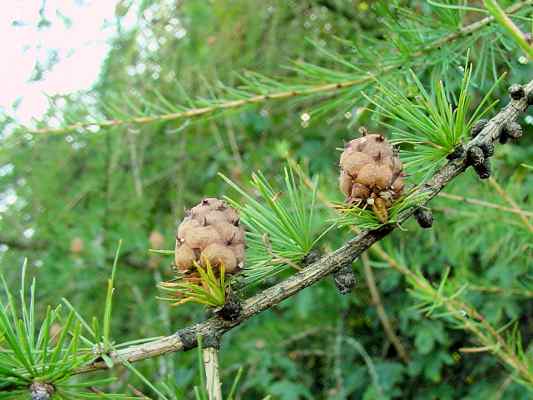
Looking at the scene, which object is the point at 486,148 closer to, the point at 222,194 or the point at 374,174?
the point at 374,174

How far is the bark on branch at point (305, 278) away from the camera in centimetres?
44

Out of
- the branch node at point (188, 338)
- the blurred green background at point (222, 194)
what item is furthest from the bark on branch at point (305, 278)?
the blurred green background at point (222, 194)

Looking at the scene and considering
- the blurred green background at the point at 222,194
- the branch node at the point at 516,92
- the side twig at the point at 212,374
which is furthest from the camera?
the blurred green background at the point at 222,194

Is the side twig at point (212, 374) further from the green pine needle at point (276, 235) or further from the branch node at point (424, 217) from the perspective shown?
the branch node at point (424, 217)

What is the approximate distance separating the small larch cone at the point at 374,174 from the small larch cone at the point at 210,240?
0.10 metres

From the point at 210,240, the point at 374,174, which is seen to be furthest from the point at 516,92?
the point at 210,240

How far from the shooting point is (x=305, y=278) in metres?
0.47

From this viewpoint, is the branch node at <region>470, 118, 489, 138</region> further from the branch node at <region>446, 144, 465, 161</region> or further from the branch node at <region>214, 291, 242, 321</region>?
the branch node at <region>214, 291, 242, 321</region>

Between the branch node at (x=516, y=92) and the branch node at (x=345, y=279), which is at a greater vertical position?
the branch node at (x=516, y=92)

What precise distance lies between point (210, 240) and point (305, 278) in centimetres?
8

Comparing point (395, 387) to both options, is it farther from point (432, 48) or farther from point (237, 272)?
point (237, 272)

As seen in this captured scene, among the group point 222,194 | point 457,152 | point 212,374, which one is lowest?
point 222,194

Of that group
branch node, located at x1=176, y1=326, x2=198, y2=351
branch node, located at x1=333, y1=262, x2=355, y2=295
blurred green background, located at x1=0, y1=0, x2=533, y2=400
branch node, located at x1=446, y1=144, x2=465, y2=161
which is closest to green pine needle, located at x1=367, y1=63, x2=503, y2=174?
branch node, located at x1=446, y1=144, x2=465, y2=161

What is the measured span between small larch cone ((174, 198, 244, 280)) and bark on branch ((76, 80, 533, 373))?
0.04 metres
